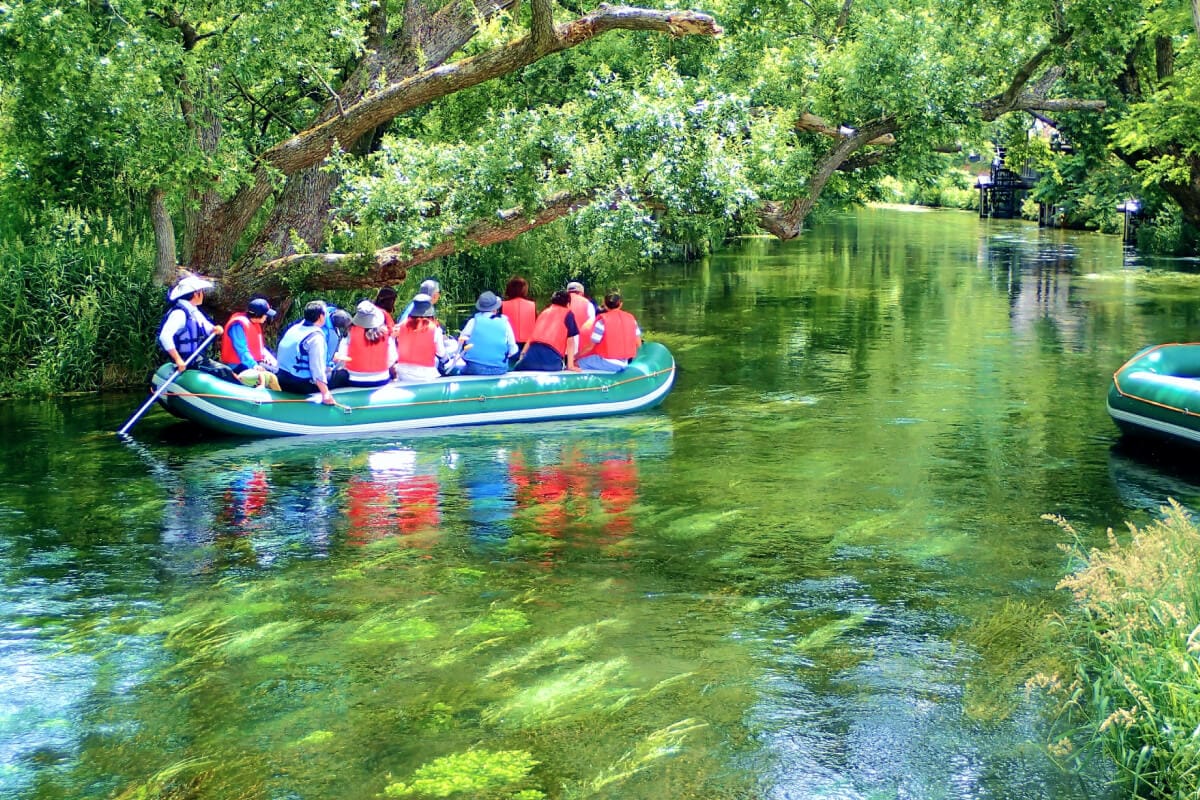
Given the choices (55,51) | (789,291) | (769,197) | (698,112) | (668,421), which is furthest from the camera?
(789,291)

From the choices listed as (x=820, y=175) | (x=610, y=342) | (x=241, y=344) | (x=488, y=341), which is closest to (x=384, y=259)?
(x=488, y=341)

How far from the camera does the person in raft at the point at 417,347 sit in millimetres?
13977

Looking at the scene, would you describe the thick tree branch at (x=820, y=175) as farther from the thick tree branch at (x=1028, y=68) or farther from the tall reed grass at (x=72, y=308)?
the tall reed grass at (x=72, y=308)

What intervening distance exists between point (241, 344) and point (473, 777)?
880cm

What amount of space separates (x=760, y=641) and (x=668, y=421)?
22.6 ft

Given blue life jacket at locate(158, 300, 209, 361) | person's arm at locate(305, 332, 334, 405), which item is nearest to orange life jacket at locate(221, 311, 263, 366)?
blue life jacket at locate(158, 300, 209, 361)

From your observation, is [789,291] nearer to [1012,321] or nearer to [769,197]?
[1012,321]

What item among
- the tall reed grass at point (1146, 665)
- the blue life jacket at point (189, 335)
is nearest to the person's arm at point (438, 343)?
the blue life jacket at point (189, 335)

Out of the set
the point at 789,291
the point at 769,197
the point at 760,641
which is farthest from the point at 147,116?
the point at 789,291

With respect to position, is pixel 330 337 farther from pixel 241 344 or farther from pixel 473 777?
pixel 473 777

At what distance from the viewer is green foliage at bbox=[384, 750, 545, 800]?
5.82 metres

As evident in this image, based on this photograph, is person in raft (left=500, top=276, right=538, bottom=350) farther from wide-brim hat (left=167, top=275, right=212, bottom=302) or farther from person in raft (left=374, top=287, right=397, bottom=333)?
wide-brim hat (left=167, top=275, right=212, bottom=302)

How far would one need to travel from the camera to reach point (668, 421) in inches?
567

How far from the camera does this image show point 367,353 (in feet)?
44.7
